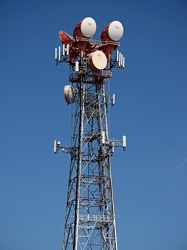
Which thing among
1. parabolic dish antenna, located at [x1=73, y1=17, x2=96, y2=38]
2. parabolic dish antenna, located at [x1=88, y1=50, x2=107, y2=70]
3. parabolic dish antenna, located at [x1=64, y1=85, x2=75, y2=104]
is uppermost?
parabolic dish antenna, located at [x1=73, y1=17, x2=96, y2=38]

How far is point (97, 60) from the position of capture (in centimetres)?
11494

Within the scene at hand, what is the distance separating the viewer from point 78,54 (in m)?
117

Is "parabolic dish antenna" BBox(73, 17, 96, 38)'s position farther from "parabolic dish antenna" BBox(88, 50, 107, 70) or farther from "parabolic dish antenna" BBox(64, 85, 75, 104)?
"parabolic dish antenna" BBox(64, 85, 75, 104)

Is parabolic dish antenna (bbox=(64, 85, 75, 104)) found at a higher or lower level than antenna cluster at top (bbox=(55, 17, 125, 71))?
lower

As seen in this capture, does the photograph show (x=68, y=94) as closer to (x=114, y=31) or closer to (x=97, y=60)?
(x=97, y=60)

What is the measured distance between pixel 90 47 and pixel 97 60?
9.53 feet

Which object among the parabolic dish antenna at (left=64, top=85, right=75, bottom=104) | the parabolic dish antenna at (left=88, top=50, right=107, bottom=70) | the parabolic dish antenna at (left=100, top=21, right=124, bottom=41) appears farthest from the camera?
the parabolic dish antenna at (left=100, top=21, right=124, bottom=41)

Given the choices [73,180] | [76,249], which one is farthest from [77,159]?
[76,249]

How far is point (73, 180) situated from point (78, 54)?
1250 cm

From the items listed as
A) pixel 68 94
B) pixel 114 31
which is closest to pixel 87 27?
pixel 114 31

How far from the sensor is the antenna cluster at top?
115 m

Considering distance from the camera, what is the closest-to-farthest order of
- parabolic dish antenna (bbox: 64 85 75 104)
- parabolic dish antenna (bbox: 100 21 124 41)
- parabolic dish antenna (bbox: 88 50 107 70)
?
1. parabolic dish antenna (bbox: 88 50 107 70)
2. parabolic dish antenna (bbox: 64 85 75 104)
3. parabolic dish antenna (bbox: 100 21 124 41)

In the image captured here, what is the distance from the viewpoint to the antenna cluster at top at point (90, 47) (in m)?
115

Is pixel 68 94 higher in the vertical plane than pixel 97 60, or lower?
lower
